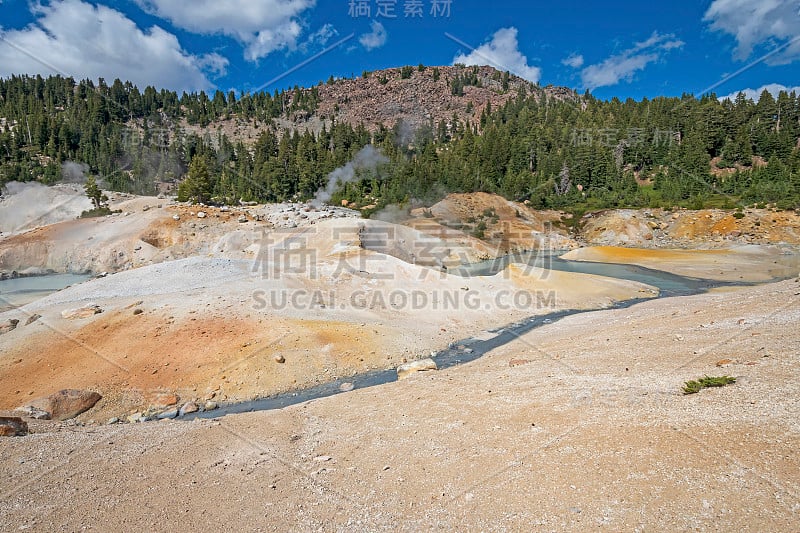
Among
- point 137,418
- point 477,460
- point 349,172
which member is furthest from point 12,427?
point 349,172

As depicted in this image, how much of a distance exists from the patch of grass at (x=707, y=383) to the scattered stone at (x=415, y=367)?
781 centimetres

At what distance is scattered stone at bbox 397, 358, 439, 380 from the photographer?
47.0 ft

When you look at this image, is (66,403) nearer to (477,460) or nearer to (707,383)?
(477,460)

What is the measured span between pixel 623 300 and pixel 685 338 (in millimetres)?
13071

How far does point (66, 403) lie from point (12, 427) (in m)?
3.56

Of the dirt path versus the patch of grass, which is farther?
the patch of grass

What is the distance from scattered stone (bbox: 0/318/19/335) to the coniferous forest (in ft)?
123

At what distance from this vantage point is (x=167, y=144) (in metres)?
113

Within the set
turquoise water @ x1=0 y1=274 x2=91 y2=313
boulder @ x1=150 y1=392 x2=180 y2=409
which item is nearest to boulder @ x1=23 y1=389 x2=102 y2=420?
boulder @ x1=150 y1=392 x2=180 y2=409

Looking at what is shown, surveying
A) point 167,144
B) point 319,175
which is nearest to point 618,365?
point 319,175

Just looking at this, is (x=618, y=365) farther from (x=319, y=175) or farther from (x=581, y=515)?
(x=319, y=175)

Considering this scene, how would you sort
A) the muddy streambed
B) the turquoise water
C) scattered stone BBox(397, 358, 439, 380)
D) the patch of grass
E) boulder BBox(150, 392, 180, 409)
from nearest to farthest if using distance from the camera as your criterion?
1. the patch of grass
2. boulder BBox(150, 392, 180, 409)
3. the muddy streambed
4. scattered stone BBox(397, 358, 439, 380)
5. the turquoise water

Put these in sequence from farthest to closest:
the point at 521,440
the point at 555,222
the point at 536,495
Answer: the point at 555,222, the point at 521,440, the point at 536,495

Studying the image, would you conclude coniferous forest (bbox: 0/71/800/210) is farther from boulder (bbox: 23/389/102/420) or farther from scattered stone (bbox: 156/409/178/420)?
scattered stone (bbox: 156/409/178/420)
